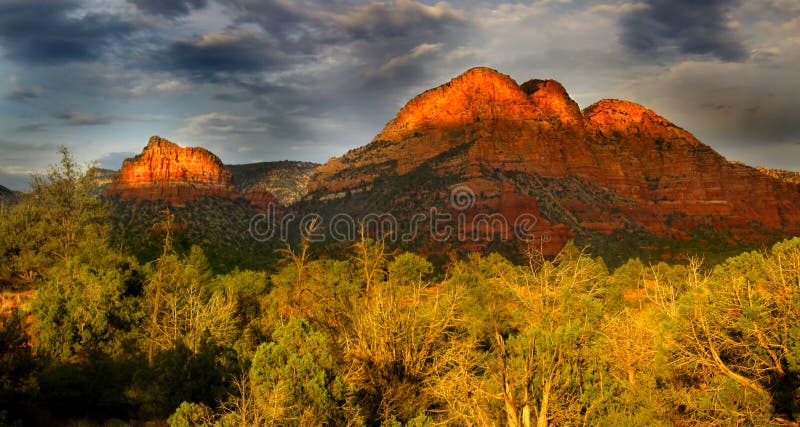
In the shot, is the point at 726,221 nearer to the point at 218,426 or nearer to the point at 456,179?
the point at 456,179

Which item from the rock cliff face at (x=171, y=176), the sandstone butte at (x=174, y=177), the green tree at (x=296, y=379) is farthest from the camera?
the sandstone butte at (x=174, y=177)

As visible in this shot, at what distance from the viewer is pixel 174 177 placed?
146 meters

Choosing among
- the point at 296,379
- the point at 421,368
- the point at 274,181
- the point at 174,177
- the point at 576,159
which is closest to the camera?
the point at 296,379

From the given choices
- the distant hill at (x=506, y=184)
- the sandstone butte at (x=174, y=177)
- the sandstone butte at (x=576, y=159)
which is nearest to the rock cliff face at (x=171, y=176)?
the sandstone butte at (x=174, y=177)

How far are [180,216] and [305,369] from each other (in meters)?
107

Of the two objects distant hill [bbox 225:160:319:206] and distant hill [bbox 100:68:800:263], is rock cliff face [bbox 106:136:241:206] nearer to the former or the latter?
distant hill [bbox 100:68:800:263]

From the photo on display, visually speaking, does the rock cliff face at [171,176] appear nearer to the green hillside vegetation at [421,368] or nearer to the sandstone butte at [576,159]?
the sandstone butte at [576,159]

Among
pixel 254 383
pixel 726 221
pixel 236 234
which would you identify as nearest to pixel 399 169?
pixel 236 234

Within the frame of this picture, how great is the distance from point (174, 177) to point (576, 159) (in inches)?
4997

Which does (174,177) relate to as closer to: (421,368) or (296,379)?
(421,368)

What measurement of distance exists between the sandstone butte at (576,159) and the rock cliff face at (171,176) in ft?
106

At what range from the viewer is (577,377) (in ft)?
46.8

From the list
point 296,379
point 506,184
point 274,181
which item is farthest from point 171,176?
point 296,379

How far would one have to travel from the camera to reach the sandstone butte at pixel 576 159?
129 m
